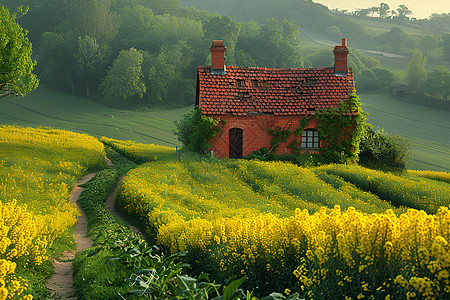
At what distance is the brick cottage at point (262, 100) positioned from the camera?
33.2 metres

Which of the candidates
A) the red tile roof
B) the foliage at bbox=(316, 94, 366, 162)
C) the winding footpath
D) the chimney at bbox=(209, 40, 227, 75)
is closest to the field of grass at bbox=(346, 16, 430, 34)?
the red tile roof

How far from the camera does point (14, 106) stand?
240ft

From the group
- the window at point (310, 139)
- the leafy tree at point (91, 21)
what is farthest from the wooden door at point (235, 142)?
the leafy tree at point (91, 21)

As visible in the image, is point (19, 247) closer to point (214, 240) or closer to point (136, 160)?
point (214, 240)

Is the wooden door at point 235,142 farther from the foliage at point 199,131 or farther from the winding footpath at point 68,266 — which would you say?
the winding footpath at point 68,266

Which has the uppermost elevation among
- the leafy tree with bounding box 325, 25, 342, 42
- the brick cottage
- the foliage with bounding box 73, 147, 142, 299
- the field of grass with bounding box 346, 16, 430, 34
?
the field of grass with bounding box 346, 16, 430, 34

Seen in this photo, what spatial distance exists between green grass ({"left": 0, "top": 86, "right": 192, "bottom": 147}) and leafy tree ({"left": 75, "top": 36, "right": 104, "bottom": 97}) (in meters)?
4.40

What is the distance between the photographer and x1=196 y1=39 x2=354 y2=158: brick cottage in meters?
33.2

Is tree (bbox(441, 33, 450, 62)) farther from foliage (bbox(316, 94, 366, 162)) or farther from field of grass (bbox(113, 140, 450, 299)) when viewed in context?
field of grass (bbox(113, 140, 450, 299))

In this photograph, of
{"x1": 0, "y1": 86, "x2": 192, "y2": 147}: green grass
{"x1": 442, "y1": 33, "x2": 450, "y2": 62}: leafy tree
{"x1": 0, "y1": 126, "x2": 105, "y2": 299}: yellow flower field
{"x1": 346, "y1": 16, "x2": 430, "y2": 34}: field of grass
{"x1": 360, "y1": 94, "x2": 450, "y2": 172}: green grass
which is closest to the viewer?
{"x1": 0, "y1": 126, "x2": 105, "y2": 299}: yellow flower field

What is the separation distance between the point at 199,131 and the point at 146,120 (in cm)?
3571

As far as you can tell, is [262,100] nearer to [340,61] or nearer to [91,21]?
[340,61]

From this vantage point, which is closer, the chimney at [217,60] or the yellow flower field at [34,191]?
the yellow flower field at [34,191]

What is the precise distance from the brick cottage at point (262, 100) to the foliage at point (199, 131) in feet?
1.93
